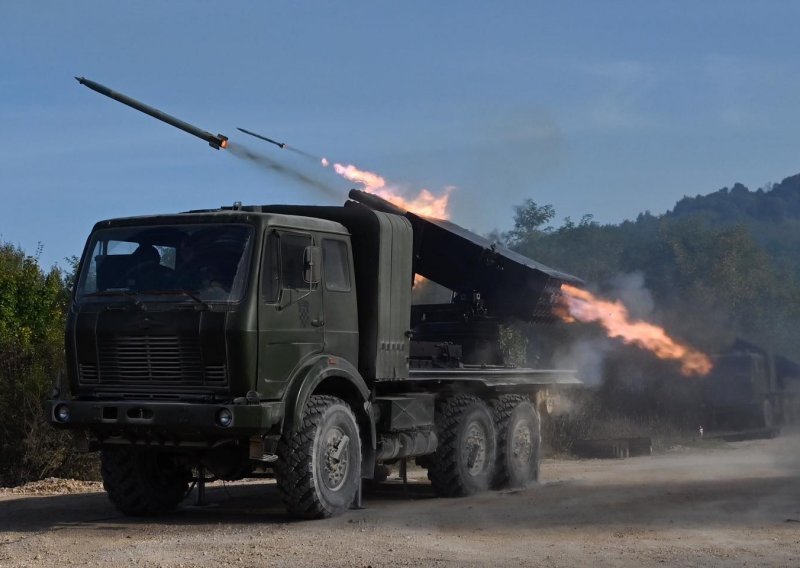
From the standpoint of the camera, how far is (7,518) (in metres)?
13.2

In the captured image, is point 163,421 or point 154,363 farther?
point 154,363

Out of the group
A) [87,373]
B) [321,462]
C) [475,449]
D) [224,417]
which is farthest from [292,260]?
[475,449]

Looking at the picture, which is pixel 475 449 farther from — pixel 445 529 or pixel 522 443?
pixel 445 529

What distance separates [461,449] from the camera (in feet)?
50.5

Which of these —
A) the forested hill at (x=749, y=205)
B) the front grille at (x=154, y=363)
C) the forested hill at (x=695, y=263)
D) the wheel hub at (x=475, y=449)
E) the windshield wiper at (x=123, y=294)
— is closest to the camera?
the front grille at (x=154, y=363)

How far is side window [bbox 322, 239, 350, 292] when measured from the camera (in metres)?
13.0

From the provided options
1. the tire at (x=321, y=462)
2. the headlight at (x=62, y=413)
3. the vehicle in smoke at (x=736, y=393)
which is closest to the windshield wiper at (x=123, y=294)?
the headlight at (x=62, y=413)

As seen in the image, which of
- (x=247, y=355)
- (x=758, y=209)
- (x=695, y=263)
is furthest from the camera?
(x=758, y=209)

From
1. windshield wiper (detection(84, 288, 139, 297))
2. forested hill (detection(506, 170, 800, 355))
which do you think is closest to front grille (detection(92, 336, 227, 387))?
windshield wiper (detection(84, 288, 139, 297))

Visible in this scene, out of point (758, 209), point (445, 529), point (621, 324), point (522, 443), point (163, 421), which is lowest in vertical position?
point (445, 529)

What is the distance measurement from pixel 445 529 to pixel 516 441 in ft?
16.6

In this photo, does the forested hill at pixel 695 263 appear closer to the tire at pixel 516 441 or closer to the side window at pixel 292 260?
the tire at pixel 516 441

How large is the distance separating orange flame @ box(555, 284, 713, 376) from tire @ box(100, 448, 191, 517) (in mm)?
6557

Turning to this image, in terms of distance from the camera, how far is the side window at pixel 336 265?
13000mm
